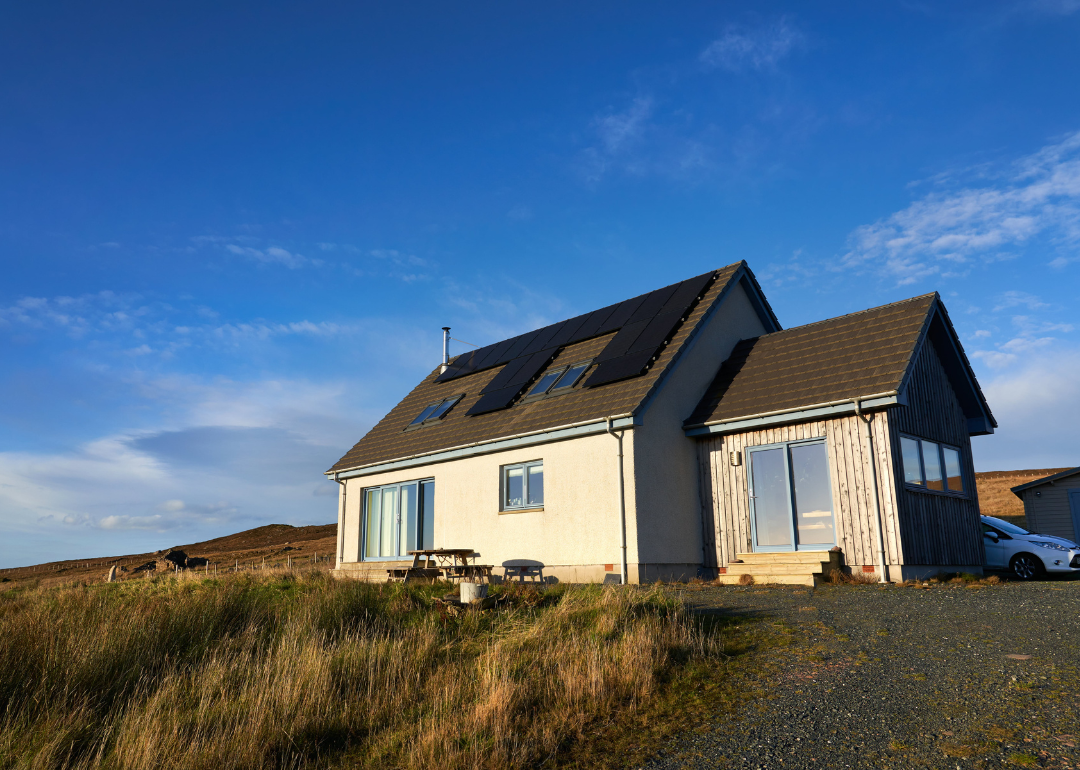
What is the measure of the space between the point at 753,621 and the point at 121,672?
7159 mm

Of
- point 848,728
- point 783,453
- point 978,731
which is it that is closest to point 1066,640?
point 978,731

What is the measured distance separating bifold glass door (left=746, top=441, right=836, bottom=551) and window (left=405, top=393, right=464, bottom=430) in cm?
882

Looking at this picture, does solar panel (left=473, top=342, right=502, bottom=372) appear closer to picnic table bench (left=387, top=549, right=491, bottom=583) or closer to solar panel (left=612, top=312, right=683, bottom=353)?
solar panel (left=612, top=312, right=683, bottom=353)

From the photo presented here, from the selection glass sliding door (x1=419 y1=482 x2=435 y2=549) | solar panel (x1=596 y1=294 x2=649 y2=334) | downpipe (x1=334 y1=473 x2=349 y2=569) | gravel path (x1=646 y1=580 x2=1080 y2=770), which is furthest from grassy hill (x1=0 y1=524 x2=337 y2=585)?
gravel path (x1=646 y1=580 x2=1080 y2=770)

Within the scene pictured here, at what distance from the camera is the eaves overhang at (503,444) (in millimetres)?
14484

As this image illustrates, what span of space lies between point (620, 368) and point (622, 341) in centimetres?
155

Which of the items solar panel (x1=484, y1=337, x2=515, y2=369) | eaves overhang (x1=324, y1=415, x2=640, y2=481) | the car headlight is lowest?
the car headlight

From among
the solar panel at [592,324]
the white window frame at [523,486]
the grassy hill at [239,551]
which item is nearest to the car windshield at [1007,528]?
the solar panel at [592,324]

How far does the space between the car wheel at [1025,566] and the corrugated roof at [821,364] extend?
572 centimetres

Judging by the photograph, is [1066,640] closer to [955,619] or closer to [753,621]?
[955,619]

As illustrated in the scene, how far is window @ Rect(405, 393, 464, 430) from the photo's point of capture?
2034cm

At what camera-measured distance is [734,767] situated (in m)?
5.16

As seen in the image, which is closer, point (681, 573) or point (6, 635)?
point (6, 635)

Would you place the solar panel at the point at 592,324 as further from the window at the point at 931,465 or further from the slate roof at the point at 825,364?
the window at the point at 931,465
